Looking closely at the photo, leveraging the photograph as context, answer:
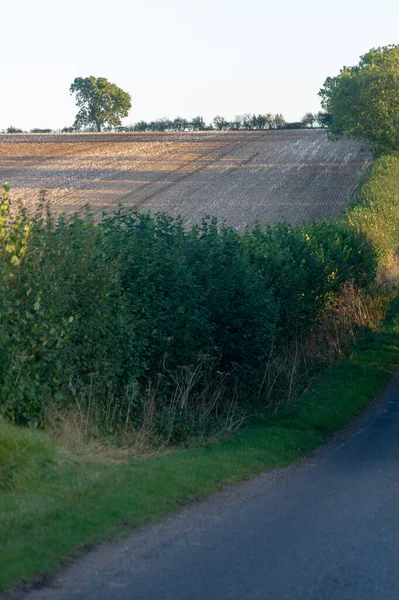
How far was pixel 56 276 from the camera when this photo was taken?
10.8m

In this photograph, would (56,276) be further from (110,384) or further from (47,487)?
(47,487)

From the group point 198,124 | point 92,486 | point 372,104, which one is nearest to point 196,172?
point 372,104

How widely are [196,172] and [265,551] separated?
50.8m

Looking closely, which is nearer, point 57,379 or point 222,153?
point 57,379

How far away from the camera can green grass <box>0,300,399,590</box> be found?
6.61 m

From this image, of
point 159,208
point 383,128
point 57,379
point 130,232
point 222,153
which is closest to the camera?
point 57,379

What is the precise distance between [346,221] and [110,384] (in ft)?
67.6

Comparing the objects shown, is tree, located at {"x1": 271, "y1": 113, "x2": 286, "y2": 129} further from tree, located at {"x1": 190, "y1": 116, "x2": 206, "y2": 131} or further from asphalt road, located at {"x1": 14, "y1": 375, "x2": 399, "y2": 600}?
asphalt road, located at {"x1": 14, "y1": 375, "x2": 399, "y2": 600}

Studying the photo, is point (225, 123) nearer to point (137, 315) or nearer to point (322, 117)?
point (322, 117)

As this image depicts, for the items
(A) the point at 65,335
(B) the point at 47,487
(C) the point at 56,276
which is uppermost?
(C) the point at 56,276

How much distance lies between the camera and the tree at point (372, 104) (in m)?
57.3

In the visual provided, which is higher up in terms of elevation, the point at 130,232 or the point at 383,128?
the point at 383,128

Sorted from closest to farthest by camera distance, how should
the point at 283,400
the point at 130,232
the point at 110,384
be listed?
the point at 110,384 → the point at 130,232 → the point at 283,400

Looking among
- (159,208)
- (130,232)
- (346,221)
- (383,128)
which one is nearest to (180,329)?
(130,232)
